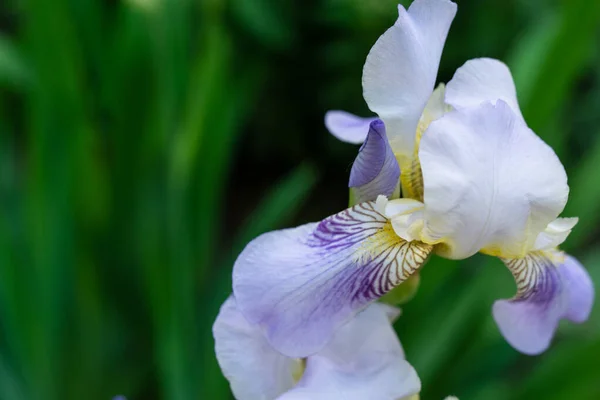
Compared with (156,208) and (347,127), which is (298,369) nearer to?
(347,127)

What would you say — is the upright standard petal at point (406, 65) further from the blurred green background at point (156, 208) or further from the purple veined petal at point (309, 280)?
the blurred green background at point (156, 208)

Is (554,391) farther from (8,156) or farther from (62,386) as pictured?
(8,156)

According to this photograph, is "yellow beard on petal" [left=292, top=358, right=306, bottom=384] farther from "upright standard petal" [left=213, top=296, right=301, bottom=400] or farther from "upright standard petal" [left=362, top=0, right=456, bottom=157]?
"upright standard petal" [left=362, top=0, right=456, bottom=157]

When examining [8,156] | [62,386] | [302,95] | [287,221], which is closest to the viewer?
[62,386]

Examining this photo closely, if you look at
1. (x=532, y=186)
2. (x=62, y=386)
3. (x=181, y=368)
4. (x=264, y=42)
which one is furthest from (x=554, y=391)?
(x=264, y=42)

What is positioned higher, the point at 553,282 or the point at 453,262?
the point at 553,282

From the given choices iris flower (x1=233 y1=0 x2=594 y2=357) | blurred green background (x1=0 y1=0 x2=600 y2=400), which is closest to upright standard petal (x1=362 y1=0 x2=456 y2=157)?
iris flower (x1=233 y1=0 x2=594 y2=357)

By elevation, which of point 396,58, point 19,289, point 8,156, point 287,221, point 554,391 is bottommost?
point 554,391

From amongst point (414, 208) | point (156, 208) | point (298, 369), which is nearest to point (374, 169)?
point (414, 208)
